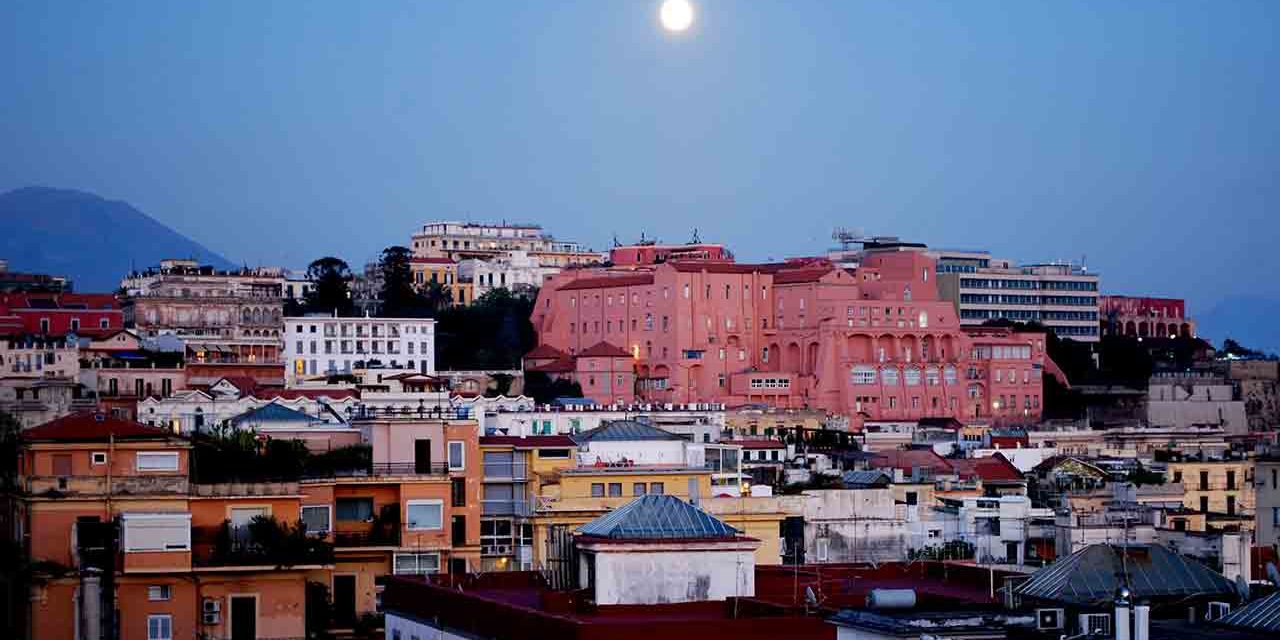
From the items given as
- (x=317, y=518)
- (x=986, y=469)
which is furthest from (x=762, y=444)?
(x=317, y=518)

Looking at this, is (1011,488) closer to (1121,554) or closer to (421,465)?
(421,465)

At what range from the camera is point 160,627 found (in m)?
35.1

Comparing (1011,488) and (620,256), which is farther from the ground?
(620,256)

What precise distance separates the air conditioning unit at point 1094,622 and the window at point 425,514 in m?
18.1

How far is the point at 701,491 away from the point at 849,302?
8074cm

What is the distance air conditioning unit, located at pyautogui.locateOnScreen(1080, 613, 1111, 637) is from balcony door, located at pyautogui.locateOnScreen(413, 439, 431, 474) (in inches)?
743

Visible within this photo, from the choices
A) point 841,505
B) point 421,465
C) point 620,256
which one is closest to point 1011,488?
point 841,505

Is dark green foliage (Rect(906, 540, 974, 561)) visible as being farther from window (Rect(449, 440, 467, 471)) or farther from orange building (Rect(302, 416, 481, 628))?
orange building (Rect(302, 416, 481, 628))

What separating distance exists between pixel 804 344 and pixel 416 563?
87.0 meters

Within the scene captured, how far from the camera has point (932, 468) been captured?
74.2 m

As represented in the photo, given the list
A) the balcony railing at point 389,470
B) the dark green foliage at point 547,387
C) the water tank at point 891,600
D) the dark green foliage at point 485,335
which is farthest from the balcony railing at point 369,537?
the dark green foliage at point 485,335

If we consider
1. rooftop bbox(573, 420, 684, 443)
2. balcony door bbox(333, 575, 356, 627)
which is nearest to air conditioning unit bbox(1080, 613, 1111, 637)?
balcony door bbox(333, 575, 356, 627)

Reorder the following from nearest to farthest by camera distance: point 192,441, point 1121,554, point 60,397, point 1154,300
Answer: point 1121,554 < point 192,441 < point 60,397 < point 1154,300

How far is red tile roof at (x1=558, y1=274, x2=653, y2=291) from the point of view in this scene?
12875cm
